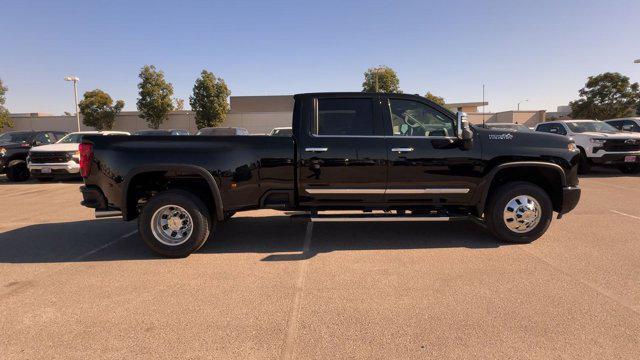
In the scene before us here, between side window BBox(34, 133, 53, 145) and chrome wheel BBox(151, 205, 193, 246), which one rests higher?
side window BBox(34, 133, 53, 145)

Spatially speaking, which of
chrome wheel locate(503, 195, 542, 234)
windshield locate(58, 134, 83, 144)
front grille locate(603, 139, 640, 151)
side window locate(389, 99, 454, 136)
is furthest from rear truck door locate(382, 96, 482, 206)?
windshield locate(58, 134, 83, 144)

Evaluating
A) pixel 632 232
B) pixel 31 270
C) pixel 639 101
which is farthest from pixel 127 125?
pixel 639 101

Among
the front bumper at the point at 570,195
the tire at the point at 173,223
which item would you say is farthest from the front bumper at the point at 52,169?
the front bumper at the point at 570,195

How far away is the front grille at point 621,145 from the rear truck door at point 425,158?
9.39 m

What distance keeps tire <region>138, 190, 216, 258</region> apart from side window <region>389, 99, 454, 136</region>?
8.93 ft

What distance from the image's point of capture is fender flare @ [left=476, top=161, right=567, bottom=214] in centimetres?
472

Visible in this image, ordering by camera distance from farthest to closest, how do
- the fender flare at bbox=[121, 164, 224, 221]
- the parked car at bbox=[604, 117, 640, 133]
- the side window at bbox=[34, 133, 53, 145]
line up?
the parked car at bbox=[604, 117, 640, 133] → the side window at bbox=[34, 133, 53, 145] → the fender flare at bbox=[121, 164, 224, 221]

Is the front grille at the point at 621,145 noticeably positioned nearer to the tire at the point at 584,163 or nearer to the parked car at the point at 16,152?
the tire at the point at 584,163

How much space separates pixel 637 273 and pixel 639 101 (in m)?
49.1

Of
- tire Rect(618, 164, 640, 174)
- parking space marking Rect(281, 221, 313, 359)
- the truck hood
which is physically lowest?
parking space marking Rect(281, 221, 313, 359)

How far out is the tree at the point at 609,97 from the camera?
130ft

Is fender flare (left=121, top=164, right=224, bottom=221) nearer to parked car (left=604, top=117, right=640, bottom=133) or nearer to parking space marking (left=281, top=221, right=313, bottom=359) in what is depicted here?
parking space marking (left=281, top=221, right=313, bottom=359)

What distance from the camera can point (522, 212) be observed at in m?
4.82

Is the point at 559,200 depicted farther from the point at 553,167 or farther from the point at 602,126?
the point at 602,126
